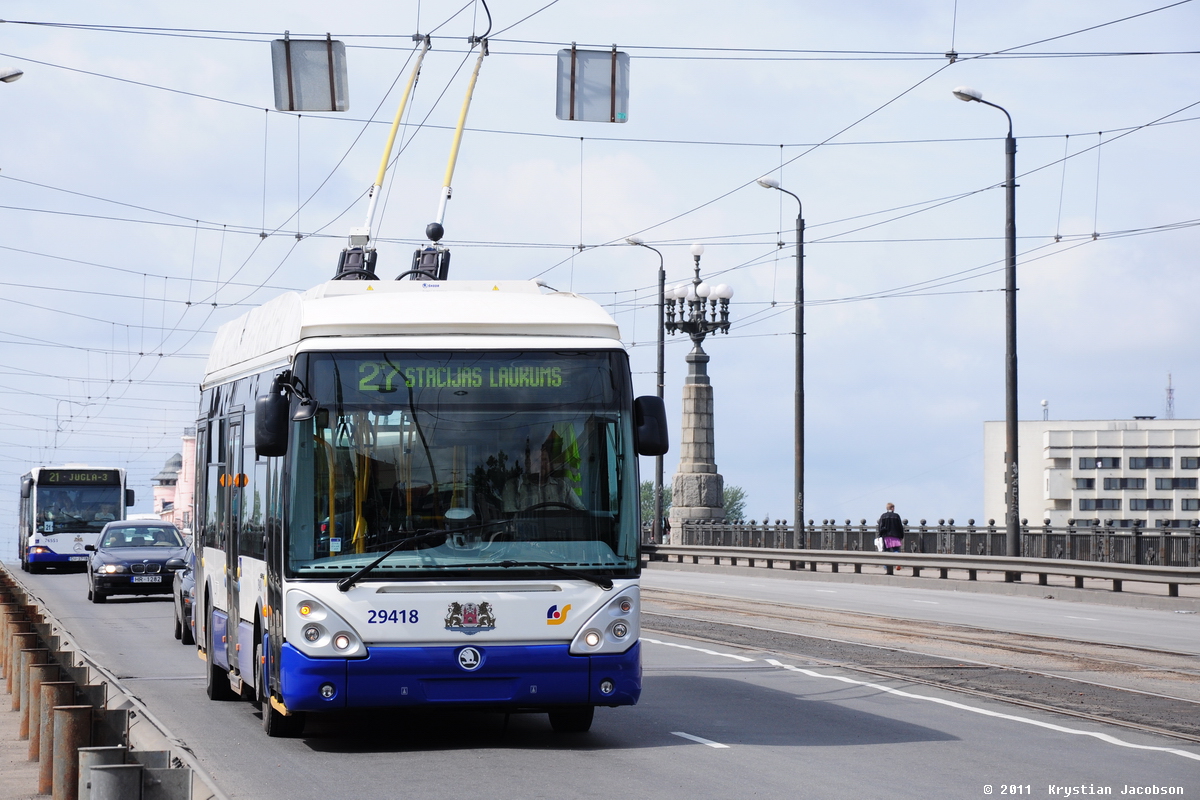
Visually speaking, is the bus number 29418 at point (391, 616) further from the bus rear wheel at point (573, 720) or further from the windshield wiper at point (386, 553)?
the bus rear wheel at point (573, 720)

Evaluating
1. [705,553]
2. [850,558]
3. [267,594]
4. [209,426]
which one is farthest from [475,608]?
[705,553]

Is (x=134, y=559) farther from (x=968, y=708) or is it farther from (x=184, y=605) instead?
(x=968, y=708)

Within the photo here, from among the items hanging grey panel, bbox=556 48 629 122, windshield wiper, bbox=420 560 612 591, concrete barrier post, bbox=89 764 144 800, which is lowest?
concrete barrier post, bbox=89 764 144 800

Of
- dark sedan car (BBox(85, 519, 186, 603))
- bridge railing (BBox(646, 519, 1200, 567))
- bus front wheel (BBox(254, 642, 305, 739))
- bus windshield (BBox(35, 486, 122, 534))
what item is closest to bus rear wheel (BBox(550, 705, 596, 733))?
bus front wheel (BBox(254, 642, 305, 739))

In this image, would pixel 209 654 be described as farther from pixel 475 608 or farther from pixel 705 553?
pixel 705 553

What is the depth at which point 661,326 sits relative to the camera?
5128 centimetres

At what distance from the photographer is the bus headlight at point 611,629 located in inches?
376

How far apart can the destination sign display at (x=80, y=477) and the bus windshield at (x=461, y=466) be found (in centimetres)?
3444

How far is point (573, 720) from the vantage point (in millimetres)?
10555

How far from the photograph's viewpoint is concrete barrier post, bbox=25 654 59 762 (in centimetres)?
955

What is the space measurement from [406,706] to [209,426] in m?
5.42

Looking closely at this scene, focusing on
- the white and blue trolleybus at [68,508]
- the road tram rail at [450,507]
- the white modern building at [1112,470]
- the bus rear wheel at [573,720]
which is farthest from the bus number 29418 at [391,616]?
Answer: the white modern building at [1112,470]

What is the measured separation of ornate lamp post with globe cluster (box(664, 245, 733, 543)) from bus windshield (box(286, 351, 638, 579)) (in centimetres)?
4080

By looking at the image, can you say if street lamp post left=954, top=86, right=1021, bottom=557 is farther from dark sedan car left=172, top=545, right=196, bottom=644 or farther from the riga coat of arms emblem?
the riga coat of arms emblem
